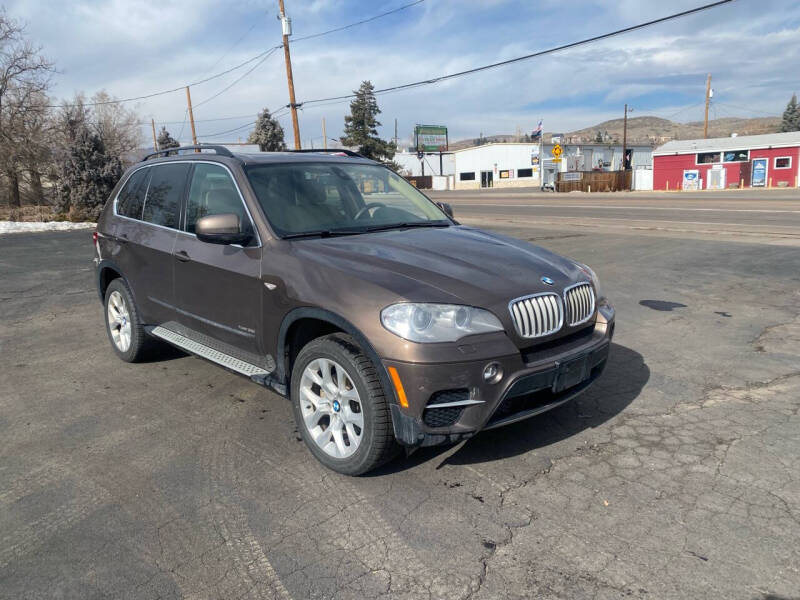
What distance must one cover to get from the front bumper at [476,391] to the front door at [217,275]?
1.28 m

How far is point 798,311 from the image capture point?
6.70 metres

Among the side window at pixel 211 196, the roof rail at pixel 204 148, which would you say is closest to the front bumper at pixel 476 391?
the side window at pixel 211 196

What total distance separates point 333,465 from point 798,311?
601 cm

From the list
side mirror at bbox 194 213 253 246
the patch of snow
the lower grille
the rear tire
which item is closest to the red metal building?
the patch of snow

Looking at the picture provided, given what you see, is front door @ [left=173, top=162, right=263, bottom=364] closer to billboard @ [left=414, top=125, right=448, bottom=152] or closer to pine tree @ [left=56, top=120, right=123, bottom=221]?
pine tree @ [left=56, top=120, right=123, bottom=221]

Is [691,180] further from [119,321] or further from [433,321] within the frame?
[433,321]

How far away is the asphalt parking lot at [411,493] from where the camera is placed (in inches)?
96.7

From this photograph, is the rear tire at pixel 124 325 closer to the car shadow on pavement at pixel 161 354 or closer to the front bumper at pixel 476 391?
the car shadow on pavement at pixel 161 354

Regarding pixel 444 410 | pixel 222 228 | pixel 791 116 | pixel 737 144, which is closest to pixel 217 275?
pixel 222 228

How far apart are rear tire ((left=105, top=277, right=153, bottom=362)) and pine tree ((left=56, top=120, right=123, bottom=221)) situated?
2033 centimetres

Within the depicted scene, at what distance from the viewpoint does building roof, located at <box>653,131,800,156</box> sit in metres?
45.3

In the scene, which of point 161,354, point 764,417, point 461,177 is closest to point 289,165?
point 161,354

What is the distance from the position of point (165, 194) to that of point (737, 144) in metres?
53.5

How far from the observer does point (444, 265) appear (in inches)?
132
